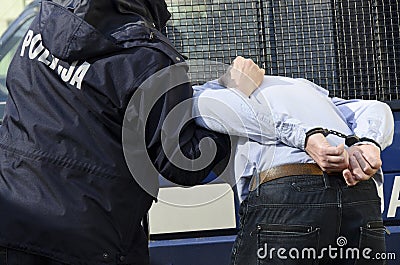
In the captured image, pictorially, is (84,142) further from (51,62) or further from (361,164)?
(361,164)

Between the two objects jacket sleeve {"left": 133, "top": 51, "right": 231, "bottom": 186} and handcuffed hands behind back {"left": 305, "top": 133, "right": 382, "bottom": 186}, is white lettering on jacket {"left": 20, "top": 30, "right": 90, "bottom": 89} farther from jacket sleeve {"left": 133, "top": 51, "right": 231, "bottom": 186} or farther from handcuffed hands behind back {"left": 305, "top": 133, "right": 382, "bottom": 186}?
handcuffed hands behind back {"left": 305, "top": 133, "right": 382, "bottom": 186}

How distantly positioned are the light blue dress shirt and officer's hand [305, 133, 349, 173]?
1.4 inches

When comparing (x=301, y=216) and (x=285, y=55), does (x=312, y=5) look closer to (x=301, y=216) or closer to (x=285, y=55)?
(x=285, y=55)

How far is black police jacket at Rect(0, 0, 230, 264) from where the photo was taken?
227cm

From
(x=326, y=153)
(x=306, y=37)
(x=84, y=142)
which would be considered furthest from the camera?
(x=306, y=37)

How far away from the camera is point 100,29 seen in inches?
91.8

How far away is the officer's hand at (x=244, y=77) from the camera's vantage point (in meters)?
2.51

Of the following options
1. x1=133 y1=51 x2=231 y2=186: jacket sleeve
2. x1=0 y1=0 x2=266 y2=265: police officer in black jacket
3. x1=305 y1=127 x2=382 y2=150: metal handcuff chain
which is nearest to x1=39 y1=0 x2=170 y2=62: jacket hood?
x1=0 y1=0 x2=266 y2=265: police officer in black jacket

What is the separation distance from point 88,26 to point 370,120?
980 mm

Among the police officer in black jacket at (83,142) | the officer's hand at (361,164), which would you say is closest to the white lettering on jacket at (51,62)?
the police officer in black jacket at (83,142)

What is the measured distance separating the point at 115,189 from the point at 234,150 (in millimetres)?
427

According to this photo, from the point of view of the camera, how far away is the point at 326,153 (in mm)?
2379

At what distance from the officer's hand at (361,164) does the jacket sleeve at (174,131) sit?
1.41 ft

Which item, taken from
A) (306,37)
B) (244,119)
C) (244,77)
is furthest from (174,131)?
(306,37)
